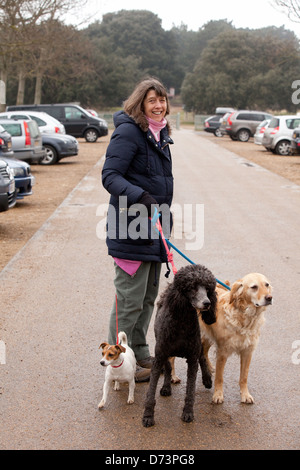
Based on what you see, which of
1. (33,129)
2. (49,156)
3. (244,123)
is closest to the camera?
(33,129)

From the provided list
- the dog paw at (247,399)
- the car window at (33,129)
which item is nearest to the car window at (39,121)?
the car window at (33,129)

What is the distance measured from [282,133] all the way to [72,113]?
11.5m

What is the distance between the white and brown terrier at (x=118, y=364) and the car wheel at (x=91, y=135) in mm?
29345

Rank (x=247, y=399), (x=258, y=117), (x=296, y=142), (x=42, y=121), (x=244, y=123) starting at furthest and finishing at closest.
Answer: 1. (x=244, y=123)
2. (x=258, y=117)
3. (x=296, y=142)
4. (x=42, y=121)
5. (x=247, y=399)

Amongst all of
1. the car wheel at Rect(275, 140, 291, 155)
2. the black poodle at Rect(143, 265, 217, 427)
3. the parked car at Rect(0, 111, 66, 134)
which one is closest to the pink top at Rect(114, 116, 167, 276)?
the black poodle at Rect(143, 265, 217, 427)

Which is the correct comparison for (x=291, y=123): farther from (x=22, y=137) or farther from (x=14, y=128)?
(x=14, y=128)

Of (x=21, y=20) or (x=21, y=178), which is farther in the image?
(x=21, y=20)

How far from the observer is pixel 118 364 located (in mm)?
4070

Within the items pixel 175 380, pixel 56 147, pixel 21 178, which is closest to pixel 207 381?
pixel 175 380

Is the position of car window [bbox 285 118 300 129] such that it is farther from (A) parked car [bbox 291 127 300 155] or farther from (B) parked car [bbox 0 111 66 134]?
(B) parked car [bbox 0 111 66 134]

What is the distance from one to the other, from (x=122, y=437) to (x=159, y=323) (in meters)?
0.76

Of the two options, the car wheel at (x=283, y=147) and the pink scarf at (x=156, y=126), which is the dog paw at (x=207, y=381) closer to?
the pink scarf at (x=156, y=126)

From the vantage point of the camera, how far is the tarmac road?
3.70 m

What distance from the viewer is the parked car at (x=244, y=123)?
36.8 metres
